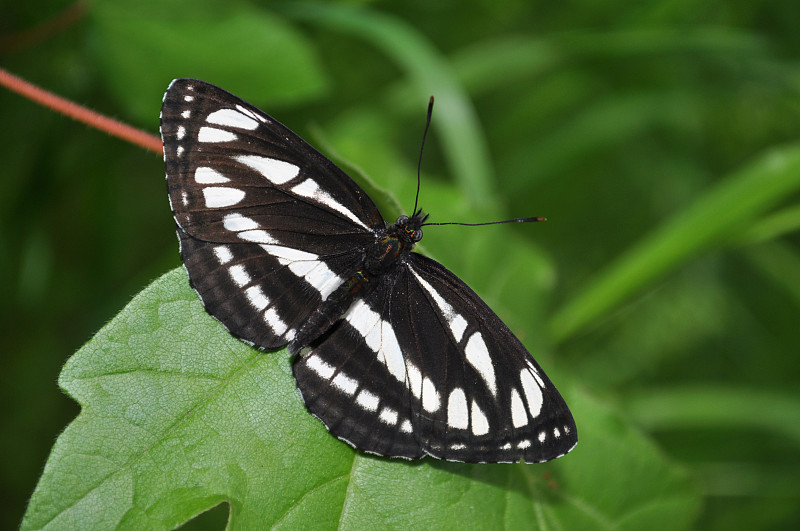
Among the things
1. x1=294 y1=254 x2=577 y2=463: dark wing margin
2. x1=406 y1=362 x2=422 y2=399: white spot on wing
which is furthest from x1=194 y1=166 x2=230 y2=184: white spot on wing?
x1=406 y1=362 x2=422 y2=399: white spot on wing

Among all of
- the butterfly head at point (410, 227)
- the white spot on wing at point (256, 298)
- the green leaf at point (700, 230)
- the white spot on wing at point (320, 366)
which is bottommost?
the white spot on wing at point (320, 366)

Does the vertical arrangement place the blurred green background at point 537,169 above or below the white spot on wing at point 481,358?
above

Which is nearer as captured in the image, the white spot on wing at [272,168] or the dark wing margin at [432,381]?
the dark wing margin at [432,381]

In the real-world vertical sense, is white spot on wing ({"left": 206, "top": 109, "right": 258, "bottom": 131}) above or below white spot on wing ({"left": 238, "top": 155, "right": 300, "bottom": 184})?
above

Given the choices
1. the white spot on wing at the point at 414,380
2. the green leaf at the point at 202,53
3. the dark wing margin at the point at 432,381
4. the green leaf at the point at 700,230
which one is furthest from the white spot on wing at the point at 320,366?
the green leaf at the point at 700,230

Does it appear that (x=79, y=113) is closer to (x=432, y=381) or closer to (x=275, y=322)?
(x=275, y=322)

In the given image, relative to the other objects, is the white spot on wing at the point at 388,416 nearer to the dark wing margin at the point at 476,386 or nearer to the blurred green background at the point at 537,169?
the dark wing margin at the point at 476,386

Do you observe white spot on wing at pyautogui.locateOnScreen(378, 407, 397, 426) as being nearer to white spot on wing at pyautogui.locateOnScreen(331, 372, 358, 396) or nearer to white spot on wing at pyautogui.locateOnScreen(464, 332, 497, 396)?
white spot on wing at pyautogui.locateOnScreen(331, 372, 358, 396)
